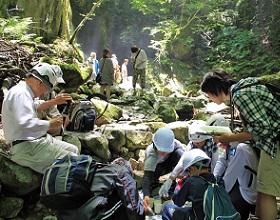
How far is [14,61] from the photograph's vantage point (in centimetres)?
573

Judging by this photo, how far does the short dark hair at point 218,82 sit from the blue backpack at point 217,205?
0.96 meters

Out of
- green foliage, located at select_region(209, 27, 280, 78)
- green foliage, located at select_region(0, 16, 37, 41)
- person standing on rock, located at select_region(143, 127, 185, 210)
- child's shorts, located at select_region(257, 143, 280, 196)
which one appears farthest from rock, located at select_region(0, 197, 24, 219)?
green foliage, located at select_region(209, 27, 280, 78)

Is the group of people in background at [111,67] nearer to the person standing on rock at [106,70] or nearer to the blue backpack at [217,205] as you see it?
the person standing on rock at [106,70]

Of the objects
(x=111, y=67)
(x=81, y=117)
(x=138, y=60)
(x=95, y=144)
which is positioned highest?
(x=138, y=60)

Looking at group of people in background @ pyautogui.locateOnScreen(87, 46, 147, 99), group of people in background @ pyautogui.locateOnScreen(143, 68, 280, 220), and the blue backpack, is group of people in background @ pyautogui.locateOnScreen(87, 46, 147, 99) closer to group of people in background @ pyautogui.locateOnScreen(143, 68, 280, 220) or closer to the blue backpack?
group of people in background @ pyautogui.locateOnScreen(143, 68, 280, 220)

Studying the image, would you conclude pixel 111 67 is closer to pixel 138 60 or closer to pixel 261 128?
pixel 138 60

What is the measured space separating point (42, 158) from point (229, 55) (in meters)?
17.2

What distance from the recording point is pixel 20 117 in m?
3.10

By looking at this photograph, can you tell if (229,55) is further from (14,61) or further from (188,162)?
(188,162)

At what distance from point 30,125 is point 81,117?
1.95m

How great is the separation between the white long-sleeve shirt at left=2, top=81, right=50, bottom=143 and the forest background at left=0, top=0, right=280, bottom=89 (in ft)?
38.2

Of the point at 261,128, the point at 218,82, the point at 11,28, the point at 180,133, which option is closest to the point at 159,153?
the point at 218,82

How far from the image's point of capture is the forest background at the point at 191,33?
16.5 m

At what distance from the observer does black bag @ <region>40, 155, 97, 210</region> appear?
7.00ft
